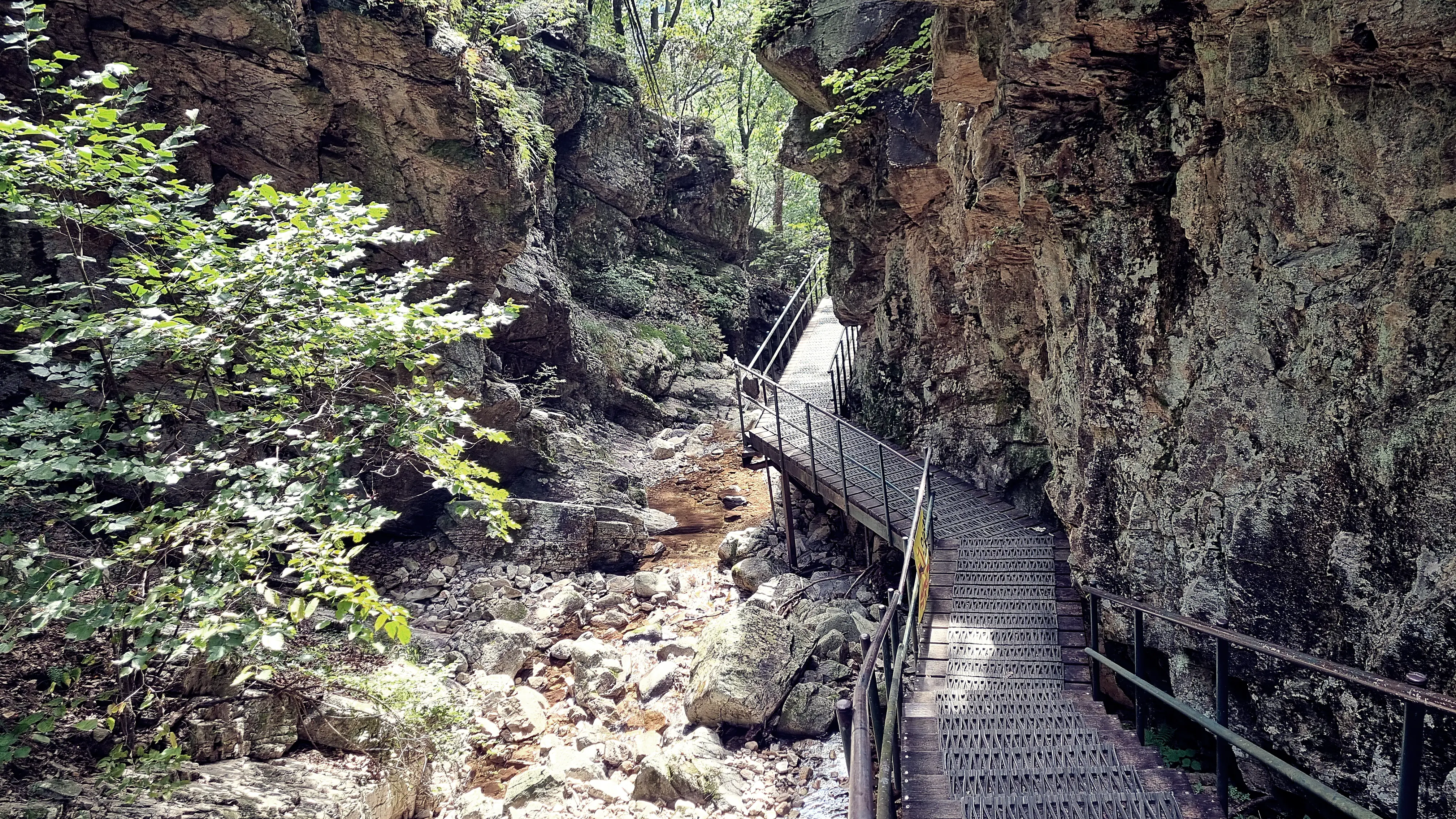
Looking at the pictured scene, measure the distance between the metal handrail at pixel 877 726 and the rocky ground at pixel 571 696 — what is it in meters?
2.01

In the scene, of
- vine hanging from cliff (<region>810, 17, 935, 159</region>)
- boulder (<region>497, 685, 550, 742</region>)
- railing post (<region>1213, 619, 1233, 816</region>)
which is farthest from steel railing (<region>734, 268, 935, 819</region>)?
vine hanging from cliff (<region>810, 17, 935, 159</region>)

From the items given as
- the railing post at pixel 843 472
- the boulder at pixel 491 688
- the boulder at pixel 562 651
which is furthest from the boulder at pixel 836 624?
the boulder at pixel 491 688

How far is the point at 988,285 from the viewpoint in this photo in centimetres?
923

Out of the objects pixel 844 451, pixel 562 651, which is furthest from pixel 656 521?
pixel 562 651

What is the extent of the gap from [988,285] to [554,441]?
895 cm

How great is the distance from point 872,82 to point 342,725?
10.0 m

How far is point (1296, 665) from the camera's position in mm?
3426

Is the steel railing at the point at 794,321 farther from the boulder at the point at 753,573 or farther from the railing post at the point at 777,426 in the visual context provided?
the boulder at the point at 753,573

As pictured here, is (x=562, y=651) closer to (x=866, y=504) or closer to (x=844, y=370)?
(x=866, y=504)

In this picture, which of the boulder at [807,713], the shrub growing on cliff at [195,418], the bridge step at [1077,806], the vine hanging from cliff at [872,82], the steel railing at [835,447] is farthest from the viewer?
the steel railing at [835,447]

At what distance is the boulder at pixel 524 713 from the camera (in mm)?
7867

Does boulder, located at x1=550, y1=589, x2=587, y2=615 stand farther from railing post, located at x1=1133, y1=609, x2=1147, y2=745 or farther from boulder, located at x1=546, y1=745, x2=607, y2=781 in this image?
railing post, located at x1=1133, y1=609, x2=1147, y2=745

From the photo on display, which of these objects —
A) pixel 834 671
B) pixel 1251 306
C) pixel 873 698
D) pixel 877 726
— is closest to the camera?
pixel 873 698

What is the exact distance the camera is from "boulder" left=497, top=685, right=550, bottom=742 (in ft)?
25.8
